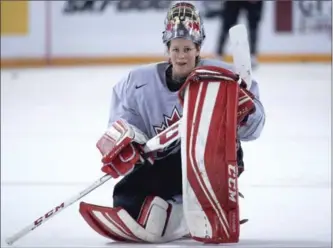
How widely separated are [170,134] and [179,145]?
0.11 m

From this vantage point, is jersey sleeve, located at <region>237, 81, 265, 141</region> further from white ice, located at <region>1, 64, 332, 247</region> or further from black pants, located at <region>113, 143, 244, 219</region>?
white ice, located at <region>1, 64, 332, 247</region>

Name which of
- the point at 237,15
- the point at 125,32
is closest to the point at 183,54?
the point at 237,15

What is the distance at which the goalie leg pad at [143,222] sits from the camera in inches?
80.0

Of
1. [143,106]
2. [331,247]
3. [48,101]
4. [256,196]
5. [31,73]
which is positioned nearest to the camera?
[331,247]

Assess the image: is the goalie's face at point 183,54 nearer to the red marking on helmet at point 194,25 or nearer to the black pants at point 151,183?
the red marking on helmet at point 194,25

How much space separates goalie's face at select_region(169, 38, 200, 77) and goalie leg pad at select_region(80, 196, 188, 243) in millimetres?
316

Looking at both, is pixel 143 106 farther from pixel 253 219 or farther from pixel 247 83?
pixel 253 219

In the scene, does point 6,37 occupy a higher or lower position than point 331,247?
higher

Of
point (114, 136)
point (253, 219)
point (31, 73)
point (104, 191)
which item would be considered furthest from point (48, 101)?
point (114, 136)

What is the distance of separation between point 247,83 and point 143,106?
0.88 ft

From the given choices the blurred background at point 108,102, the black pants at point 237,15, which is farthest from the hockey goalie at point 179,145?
the black pants at point 237,15

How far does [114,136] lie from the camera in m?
1.97

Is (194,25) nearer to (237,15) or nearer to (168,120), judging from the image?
(168,120)

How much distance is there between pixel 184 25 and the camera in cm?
200
